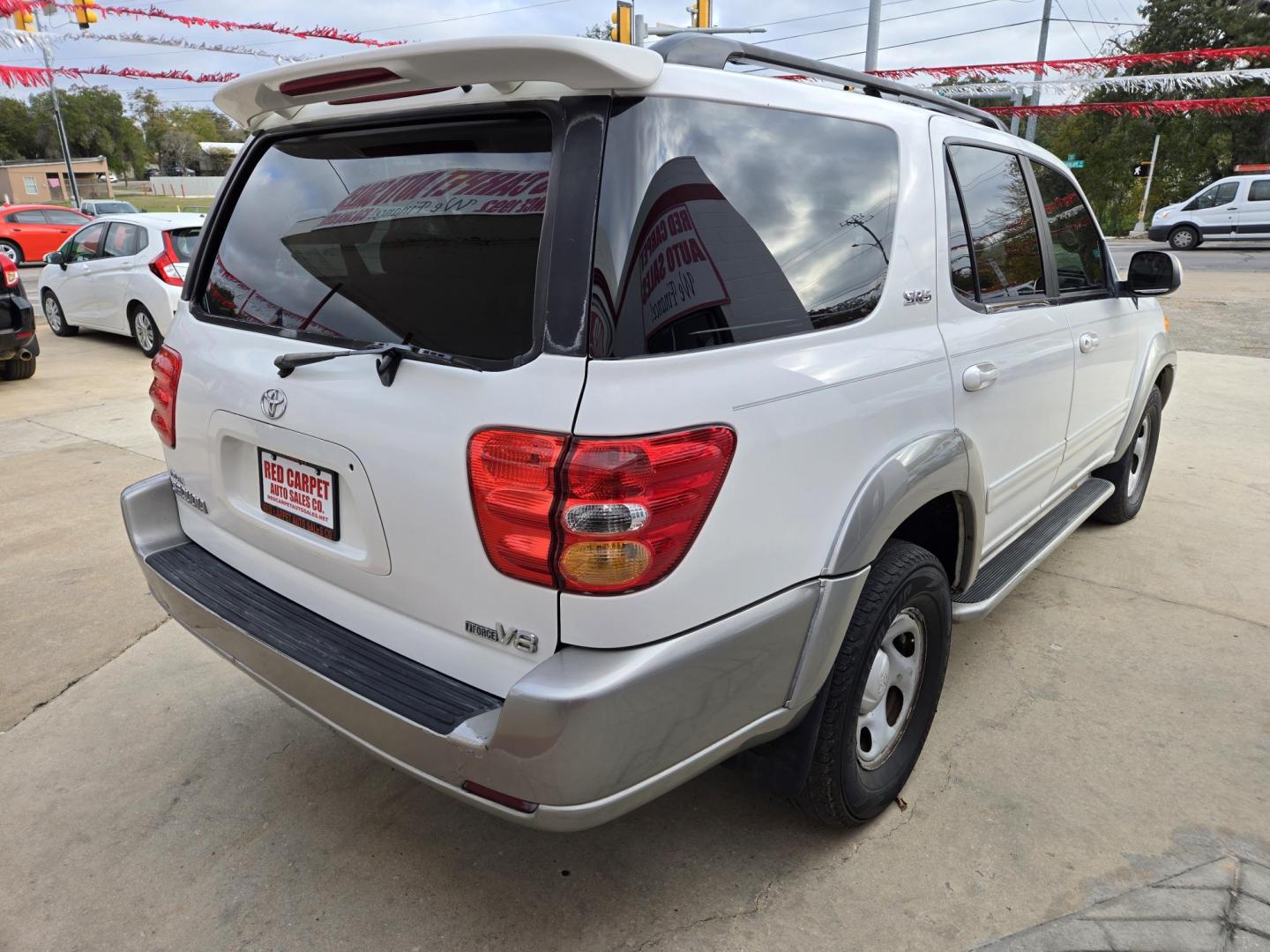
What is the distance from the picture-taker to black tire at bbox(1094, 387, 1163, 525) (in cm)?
444

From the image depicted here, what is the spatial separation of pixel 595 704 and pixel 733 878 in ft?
3.20

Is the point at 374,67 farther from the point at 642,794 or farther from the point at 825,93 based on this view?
the point at 642,794

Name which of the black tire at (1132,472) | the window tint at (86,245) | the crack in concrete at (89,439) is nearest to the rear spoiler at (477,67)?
the black tire at (1132,472)

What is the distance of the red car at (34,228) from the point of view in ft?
66.7

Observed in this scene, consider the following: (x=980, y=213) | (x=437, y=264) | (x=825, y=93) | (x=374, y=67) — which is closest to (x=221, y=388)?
(x=437, y=264)

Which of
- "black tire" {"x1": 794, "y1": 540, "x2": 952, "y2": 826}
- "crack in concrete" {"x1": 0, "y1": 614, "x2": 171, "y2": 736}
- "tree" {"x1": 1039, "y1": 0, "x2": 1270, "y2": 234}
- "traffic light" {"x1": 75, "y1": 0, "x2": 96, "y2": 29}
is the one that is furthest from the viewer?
"tree" {"x1": 1039, "y1": 0, "x2": 1270, "y2": 234}

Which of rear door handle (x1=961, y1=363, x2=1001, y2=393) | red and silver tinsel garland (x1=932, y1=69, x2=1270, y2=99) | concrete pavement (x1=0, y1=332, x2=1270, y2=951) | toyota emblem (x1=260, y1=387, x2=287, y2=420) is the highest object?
red and silver tinsel garland (x1=932, y1=69, x2=1270, y2=99)

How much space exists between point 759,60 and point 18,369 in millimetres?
8975

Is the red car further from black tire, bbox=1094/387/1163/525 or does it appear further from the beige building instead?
the beige building

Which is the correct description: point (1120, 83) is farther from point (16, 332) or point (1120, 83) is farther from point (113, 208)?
point (113, 208)

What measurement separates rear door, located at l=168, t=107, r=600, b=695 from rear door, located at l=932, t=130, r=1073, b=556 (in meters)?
1.31

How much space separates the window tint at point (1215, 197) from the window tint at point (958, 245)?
2655cm

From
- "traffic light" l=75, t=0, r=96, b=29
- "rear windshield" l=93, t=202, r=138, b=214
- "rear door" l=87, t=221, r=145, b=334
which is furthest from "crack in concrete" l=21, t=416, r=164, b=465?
"rear windshield" l=93, t=202, r=138, b=214

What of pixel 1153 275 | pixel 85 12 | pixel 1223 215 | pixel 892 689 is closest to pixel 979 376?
pixel 892 689
